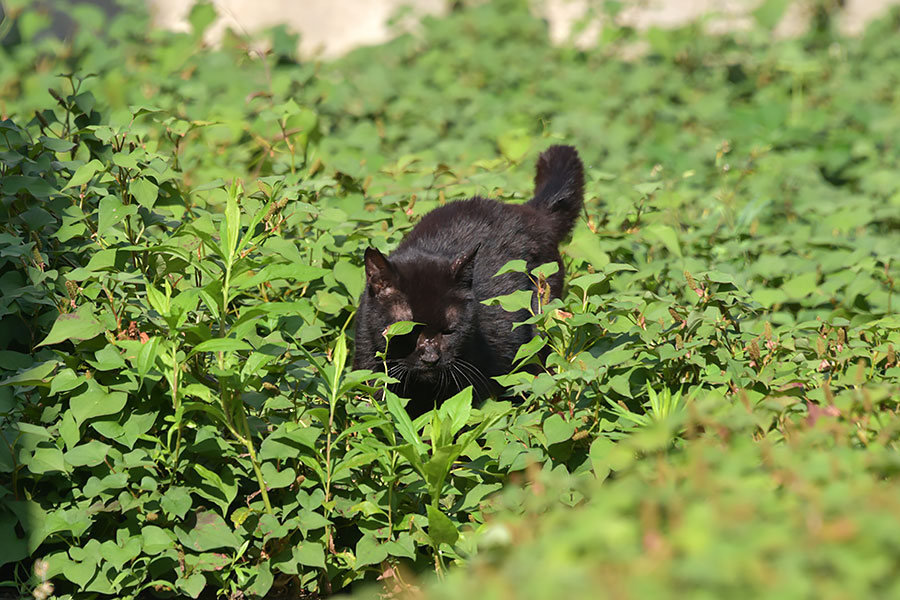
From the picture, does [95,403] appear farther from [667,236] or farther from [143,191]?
[667,236]

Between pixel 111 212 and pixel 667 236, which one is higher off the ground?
pixel 111 212

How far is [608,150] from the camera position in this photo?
7.12 metres

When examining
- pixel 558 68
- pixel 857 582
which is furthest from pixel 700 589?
pixel 558 68

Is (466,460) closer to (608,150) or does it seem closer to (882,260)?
(882,260)

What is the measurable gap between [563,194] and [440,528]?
2.16m

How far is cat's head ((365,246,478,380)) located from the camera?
12.1 feet

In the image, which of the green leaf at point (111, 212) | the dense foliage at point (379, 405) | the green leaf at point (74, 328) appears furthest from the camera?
the green leaf at point (111, 212)

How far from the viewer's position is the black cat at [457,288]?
12.3 ft

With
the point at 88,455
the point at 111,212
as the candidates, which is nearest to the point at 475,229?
the point at 111,212

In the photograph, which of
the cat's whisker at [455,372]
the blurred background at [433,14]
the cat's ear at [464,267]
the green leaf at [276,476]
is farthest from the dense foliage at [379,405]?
the blurred background at [433,14]

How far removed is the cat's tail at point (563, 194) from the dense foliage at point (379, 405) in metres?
0.17

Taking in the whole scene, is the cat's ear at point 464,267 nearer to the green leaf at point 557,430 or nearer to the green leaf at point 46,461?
the green leaf at point 557,430

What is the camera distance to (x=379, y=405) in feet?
10.0

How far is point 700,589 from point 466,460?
1968 mm
